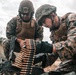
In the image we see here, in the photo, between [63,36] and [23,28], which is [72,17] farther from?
[23,28]

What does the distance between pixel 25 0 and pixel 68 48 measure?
4.97 metres

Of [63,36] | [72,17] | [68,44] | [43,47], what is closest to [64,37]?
[63,36]

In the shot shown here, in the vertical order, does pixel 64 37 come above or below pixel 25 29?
above

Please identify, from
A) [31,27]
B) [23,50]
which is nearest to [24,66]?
[23,50]

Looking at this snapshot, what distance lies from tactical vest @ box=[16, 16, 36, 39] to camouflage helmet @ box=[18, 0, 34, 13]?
476 mm

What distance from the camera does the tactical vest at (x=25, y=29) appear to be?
9.47 meters

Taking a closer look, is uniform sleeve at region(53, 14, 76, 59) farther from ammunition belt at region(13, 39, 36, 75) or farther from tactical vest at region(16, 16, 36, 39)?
tactical vest at region(16, 16, 36, 39)

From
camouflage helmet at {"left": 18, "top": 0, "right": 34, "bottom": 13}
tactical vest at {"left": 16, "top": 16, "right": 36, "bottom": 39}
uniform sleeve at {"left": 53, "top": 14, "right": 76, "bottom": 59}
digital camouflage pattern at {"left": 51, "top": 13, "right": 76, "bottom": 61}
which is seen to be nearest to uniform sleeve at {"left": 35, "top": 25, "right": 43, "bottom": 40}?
tactical vest at {"left": 16, "top": 16, "right": 36, "bottom": 39}

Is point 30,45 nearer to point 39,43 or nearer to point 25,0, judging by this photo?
point 39,43

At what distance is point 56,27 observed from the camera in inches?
257

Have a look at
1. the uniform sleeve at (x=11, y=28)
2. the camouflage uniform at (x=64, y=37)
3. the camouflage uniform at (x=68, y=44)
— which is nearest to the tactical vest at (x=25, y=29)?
the uniform sleeve at (x=11, y=28)

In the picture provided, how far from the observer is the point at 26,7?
9.19m

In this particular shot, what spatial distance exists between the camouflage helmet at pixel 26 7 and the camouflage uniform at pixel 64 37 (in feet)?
6.29

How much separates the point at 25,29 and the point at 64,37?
3296 mm
